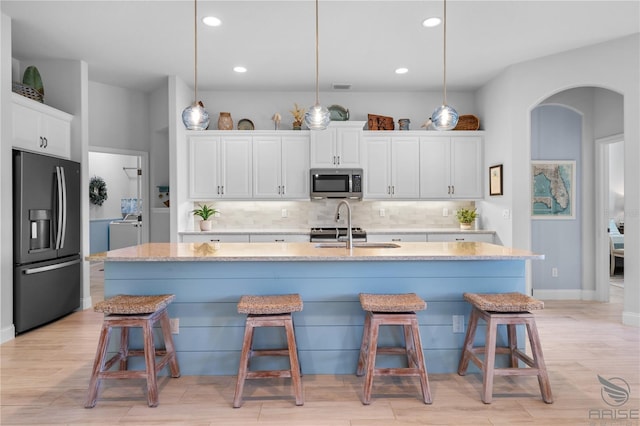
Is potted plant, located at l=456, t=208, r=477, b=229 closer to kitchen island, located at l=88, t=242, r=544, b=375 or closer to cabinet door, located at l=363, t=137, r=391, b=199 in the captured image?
cabinet door, located at l=363, t=137, r=391, b=199

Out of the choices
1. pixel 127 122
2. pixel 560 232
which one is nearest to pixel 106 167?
pixel 127 122

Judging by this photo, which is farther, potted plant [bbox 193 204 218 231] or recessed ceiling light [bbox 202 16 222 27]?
potted plant [bbox 193 204 218 231]

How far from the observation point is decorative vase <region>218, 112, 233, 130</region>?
536cm

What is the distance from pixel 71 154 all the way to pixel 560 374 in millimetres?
5140

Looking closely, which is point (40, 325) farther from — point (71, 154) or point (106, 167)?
point (106, 167)

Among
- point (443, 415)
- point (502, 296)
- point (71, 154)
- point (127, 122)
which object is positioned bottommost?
point (443, 415)

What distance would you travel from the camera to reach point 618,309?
4562 millimetres

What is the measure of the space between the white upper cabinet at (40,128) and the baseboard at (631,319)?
6.09m

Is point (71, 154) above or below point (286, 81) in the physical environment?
below

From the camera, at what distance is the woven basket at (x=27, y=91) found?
387cm

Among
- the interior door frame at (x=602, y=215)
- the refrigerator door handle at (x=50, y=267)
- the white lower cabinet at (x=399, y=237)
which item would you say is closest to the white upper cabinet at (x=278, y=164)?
the white lower cabinet at (x=399, y=237)

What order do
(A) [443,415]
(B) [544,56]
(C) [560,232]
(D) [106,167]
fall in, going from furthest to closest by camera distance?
(D) [106,167], (C) [560,232], (B) [544,56], (A) [443,415]

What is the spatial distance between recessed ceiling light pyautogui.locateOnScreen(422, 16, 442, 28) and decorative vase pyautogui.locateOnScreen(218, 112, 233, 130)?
2.81m

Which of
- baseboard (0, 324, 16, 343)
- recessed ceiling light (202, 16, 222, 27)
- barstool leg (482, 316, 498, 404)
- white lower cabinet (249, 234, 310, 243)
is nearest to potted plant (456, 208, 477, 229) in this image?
white lower cabinet (249, 234, 310, 243)
